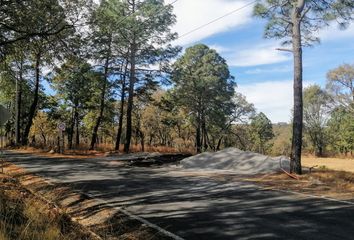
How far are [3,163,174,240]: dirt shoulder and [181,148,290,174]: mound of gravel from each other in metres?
10.4

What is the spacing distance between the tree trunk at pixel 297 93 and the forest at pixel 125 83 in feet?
3.58

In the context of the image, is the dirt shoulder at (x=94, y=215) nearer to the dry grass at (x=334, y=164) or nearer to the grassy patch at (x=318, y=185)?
the grassy patch at (x=318, y=185)

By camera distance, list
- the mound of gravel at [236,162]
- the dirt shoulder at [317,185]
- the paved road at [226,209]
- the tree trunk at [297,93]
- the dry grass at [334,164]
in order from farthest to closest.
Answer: the dry grass at [334,164], the mound of gravel at [236,162], the tree trunk at [297,93], the dirt shoulder at [317,185], the paved road at [226,209]

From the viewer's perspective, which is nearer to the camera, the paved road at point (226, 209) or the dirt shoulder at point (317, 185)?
the paved road at point (226, 209)

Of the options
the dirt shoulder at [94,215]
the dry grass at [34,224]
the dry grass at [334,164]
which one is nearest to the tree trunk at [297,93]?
the dry grass at [334,164]

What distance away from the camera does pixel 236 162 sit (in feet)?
77.3

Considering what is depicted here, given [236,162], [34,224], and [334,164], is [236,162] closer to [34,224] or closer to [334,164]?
[334,164]

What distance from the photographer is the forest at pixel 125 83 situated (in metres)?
17.2

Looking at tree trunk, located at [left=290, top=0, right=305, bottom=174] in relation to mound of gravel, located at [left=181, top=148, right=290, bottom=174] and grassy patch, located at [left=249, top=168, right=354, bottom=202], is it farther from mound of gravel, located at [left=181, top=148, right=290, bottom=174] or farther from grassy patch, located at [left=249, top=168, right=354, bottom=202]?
mound of gravel, located at [left=181, top=148, right=290, bottom=174]

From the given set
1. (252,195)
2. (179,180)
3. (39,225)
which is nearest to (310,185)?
(252,195)

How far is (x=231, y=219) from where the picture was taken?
8.80 m

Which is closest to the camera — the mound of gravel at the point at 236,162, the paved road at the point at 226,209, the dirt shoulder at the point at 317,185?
the paved road at the point at 226,209

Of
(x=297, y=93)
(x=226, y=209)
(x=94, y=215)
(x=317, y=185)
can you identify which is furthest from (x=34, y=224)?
(x=297, y=93)

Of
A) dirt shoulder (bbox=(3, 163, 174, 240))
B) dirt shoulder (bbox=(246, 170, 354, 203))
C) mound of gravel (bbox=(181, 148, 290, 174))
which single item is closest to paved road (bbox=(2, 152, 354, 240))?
dirt shoulder (bbox=(3, 163, 174, 240))
